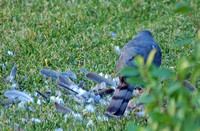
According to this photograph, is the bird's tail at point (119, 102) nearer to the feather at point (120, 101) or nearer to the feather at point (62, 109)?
the feather at point (120, 101)

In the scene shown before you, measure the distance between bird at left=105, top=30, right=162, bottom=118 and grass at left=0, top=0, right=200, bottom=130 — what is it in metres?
0.14

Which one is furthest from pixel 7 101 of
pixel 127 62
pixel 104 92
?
pixel 127 62

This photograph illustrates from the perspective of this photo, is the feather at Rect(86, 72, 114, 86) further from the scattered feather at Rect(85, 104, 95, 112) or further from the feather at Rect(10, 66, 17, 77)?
the feather at Rect(10, 66, 17, 77)

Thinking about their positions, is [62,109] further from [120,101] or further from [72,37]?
[72,37]

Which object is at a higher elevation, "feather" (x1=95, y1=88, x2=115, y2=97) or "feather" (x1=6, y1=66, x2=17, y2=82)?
"feather" (x1=6, y1=66, x2=17, y2=82)

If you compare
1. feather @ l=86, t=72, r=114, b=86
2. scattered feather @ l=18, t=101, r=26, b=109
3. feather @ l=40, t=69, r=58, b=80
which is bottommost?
scattered feather @ l=18, t=101, r=26, b=109

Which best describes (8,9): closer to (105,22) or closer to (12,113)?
(105,22)

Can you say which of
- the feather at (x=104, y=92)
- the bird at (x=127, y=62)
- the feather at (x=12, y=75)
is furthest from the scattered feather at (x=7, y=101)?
the bird at (x=127, y=62)

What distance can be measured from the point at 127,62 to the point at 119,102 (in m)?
0.74

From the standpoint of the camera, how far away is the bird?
3172mm

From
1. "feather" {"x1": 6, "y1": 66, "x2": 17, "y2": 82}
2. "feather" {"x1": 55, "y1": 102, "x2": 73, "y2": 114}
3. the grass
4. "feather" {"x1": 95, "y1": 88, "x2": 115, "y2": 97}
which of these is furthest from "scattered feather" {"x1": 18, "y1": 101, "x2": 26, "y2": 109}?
"feather" {"x1": 95, "y1": 88, "x2": 115, "y2": 97}

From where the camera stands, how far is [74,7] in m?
6.37

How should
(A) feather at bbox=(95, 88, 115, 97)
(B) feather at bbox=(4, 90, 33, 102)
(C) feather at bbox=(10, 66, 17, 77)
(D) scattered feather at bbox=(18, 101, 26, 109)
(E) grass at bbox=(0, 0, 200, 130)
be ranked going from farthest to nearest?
(C) feather at bbox=(10, 66, 17, 77) < (A) feather at bbox=(95, 88, 115, 97) < (B) feather at bbox=(4, 90, 33, 102) < (D) scattered feather at bbox=(18, 101, 26, 109) < (E) grass at bbox=(0, 0, 200, 130)

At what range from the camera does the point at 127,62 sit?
3.81 meters
